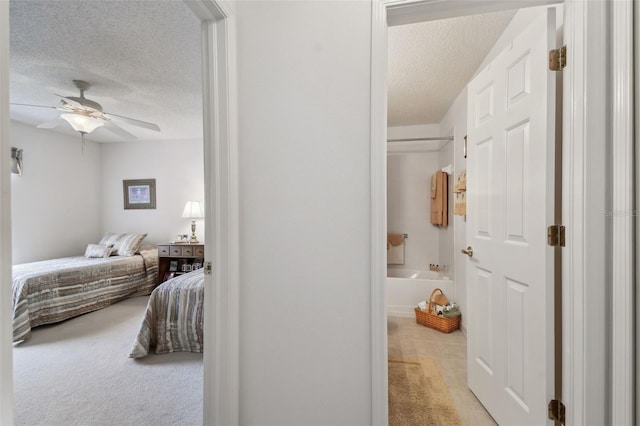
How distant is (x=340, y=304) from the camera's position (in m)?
1.21

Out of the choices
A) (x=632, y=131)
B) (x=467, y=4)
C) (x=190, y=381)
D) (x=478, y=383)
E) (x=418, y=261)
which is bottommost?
(x=190, y=381)

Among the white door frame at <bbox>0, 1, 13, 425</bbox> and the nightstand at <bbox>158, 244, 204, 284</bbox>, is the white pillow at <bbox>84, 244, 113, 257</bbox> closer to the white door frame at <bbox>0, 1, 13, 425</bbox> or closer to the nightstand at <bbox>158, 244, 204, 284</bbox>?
the nightstand at <bbox>158, 244, 204, 284</bbox>

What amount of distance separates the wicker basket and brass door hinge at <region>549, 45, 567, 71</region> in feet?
7.69

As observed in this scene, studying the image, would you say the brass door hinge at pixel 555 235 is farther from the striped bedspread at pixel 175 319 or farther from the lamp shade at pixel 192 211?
the lamp shade at pixel 192 211

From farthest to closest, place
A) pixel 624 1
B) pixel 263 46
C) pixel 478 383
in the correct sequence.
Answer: pixel 478 383 < pixel 263 46 < pixel 624 1

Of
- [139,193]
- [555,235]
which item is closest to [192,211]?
[139,193]

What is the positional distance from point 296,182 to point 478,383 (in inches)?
67.5

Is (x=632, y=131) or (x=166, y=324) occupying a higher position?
(x=632, y=131)

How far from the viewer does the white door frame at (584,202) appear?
3.35 ft

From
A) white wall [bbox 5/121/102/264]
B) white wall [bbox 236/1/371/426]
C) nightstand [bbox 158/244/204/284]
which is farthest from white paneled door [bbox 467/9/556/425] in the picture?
white wall [bbox 5/121/102/264]

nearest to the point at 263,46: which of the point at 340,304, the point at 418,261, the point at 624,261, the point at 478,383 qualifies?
the point at 340,304

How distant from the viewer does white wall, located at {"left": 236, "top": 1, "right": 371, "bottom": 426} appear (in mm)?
1193

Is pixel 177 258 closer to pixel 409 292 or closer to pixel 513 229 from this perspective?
pixel 409 292

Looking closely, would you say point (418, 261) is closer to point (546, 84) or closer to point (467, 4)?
point (546, 84)
